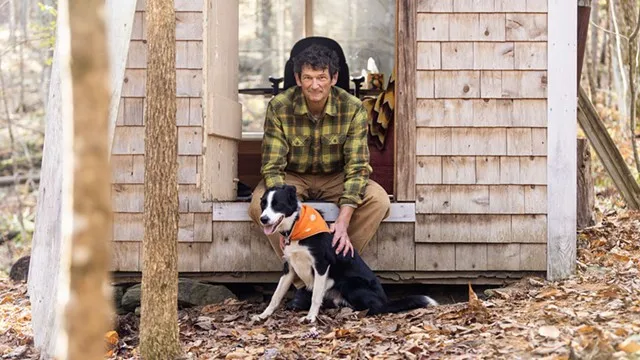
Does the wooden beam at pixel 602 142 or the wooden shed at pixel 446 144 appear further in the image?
the wooden beam at pixel 602 142

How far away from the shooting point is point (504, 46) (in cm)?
562

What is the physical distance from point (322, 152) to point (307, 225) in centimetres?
72

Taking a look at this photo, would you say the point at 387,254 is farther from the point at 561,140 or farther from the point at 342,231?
the point at 561,140

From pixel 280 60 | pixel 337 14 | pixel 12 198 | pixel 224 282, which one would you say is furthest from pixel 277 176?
pixel 12 198

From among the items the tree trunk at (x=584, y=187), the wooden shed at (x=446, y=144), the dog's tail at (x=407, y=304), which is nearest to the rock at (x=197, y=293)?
the wooden shed at (x=446, y=144)

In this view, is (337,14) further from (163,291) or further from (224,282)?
(163,291)

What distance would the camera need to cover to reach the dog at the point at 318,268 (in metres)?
5.14

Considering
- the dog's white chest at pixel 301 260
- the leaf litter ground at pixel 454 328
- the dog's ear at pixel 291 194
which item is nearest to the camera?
the leaf litter ground at pixel 454 328

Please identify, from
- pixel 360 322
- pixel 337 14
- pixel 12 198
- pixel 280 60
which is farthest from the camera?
pixel 12 198

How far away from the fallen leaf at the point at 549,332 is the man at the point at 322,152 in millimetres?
1571

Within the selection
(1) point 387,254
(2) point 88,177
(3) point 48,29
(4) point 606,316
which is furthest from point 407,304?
(3) point 48,29

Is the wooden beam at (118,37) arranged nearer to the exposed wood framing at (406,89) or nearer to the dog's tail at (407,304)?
the exposed wood framing at (406,89)

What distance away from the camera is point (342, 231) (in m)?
5.32

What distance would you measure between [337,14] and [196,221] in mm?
5143
